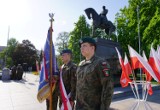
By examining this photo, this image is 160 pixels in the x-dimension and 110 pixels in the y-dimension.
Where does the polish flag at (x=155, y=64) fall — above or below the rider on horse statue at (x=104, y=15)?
below

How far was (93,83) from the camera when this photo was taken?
314 cm

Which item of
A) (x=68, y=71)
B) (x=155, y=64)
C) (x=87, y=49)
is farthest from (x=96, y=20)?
(x=87, y=49)

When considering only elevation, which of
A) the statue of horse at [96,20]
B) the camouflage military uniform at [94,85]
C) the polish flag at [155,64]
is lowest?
the camouflage military uniform at [94,85]

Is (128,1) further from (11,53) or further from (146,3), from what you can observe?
(11,53)

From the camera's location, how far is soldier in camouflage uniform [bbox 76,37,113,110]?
2.99 m

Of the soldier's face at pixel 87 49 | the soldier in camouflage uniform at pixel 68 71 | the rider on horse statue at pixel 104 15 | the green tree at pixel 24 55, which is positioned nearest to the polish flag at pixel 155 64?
the soldier in camouflage uniform at pixel 68 71

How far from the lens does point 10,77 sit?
2472cm

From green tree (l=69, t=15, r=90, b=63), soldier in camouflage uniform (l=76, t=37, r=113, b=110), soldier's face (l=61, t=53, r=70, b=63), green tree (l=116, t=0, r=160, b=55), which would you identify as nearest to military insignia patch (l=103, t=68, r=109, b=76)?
soldier in camouflage uniform (l=76, t=37, r=113, b=110)

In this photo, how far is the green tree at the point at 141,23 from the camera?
24.2 m

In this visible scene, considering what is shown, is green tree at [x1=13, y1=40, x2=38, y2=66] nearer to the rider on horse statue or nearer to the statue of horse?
the rider on horse statue

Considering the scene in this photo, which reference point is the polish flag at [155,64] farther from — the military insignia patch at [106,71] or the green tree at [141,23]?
the green tree at [141,23]

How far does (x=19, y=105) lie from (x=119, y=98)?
167 inches

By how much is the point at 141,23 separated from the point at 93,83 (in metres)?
24.8

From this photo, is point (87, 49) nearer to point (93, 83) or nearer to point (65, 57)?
point (93, 83)
